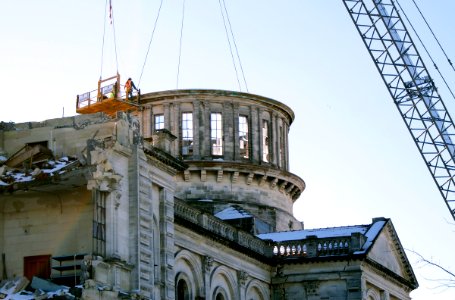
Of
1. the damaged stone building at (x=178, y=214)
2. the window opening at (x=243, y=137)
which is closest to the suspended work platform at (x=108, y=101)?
the damaged stone building at (x=178, y=214)

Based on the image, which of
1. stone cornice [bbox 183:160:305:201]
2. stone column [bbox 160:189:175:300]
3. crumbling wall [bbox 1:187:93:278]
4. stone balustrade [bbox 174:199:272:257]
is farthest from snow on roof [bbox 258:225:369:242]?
crumbling wall [bbox 1:187:93:278]

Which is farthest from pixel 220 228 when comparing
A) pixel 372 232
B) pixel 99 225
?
pixel 99 225

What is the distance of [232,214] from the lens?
61.6 metres

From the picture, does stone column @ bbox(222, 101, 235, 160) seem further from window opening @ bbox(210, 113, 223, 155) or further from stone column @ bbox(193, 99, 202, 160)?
stone column @ bbox(193, 99, 202, 160)

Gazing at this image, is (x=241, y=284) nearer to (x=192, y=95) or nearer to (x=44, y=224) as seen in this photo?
(x=192, y=95)

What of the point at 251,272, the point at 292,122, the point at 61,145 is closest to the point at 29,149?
the point at 61,145

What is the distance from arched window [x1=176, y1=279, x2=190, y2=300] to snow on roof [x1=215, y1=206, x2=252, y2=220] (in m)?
12.1

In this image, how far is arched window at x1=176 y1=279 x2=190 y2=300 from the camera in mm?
48750

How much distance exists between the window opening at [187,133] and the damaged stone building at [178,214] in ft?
0.22

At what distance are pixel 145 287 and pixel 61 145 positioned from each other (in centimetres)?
638

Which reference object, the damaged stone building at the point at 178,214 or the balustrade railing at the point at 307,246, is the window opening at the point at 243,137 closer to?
the damaged stone building at the point at 178,214

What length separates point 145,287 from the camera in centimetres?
4038

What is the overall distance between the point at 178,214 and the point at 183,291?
12.7ft

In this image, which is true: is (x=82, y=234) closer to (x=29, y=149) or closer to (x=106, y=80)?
(x=29, y=149)
